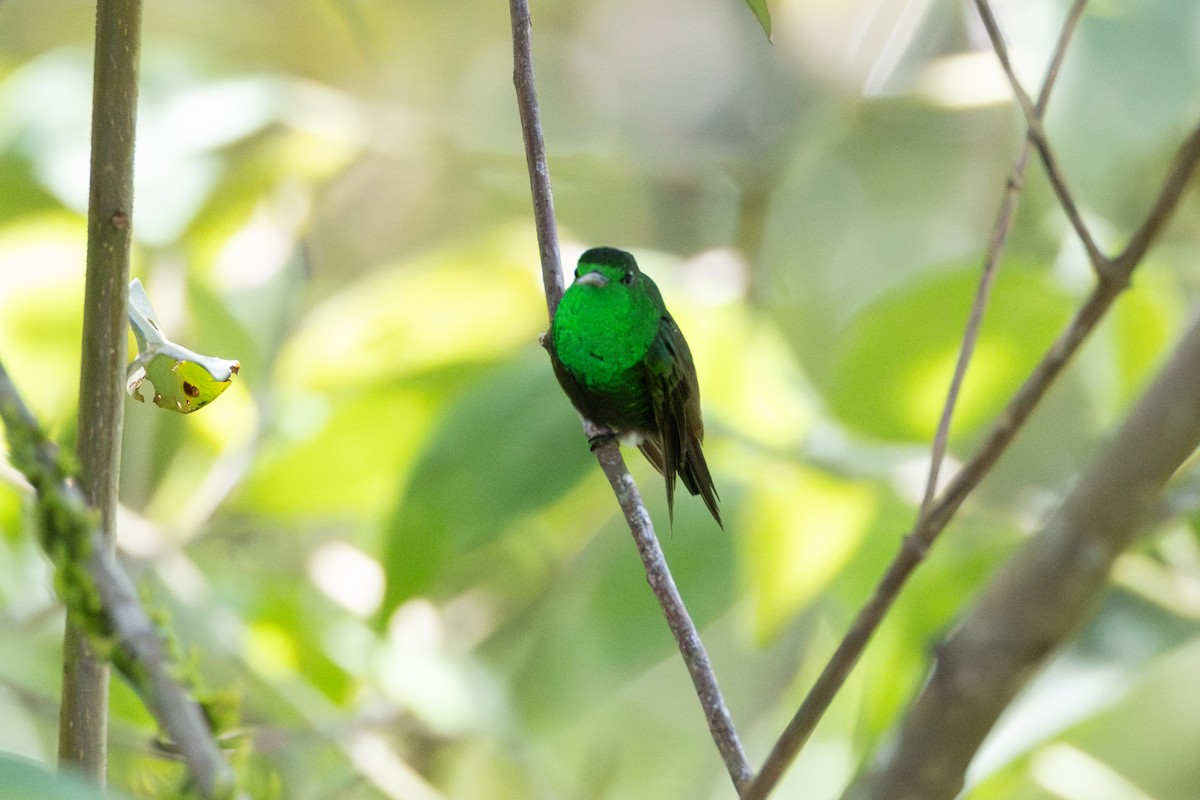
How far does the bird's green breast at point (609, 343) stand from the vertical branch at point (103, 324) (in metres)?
0.48

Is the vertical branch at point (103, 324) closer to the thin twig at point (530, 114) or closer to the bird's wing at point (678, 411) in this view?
the thin twig at point (530, 114)

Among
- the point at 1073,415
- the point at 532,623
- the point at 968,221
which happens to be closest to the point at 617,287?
the point at 532,623

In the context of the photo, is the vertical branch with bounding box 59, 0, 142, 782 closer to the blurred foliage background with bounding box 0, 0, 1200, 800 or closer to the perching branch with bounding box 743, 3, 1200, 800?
the perching branch with bounding box 743, 3, 1200, 800

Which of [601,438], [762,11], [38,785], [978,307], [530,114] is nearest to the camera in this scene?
[38,785]

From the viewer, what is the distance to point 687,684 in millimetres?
1465

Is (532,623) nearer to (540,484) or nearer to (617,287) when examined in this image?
(540,484)

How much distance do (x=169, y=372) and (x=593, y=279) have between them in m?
0.46

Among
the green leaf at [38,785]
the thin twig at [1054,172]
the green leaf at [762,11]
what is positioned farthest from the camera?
the green leaf at [762,11]

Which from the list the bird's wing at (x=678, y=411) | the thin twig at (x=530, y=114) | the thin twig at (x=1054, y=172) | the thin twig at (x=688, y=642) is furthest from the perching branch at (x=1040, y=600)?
the bird's wing at (x=678, y=411)

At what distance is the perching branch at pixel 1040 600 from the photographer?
0.29 meters

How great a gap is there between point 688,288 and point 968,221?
81 cm

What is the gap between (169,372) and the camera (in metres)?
0.36

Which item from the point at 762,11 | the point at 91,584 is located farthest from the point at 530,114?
the point at 91,584

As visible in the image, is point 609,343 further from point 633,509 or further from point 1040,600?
point 1040,600
